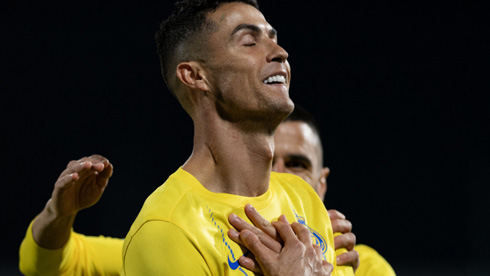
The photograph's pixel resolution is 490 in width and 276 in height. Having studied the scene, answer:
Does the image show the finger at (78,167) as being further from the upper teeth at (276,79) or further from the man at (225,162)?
the upper teeth at (276,79)

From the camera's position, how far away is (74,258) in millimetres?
2221

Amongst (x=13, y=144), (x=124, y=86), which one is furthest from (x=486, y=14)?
(x=13, y=144)

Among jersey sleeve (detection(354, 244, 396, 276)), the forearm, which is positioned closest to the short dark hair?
the forearm

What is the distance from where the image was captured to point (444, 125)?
4648 mm

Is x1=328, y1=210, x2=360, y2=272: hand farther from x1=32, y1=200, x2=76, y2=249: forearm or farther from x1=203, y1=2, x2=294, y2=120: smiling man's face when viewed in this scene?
x1=32, y1=200, x2=76, y2=249: forearm

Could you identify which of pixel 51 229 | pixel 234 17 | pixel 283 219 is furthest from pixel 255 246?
pixel 51 229

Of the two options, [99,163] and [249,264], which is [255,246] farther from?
[99,163]

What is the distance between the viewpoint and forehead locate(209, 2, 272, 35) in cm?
149

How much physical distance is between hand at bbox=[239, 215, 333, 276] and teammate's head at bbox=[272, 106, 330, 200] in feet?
3.32

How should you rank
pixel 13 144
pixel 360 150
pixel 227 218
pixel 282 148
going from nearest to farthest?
pixel 227 218 < pixel 282 148 < pixel 13 144 < pixel 360 150

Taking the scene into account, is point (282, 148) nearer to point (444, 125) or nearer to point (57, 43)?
point (57, 43)

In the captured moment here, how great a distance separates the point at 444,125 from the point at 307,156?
2.61m

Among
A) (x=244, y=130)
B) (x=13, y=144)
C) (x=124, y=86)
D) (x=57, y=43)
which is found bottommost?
(x=13, y=144)

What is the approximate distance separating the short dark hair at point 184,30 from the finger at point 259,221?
16.7 inches
